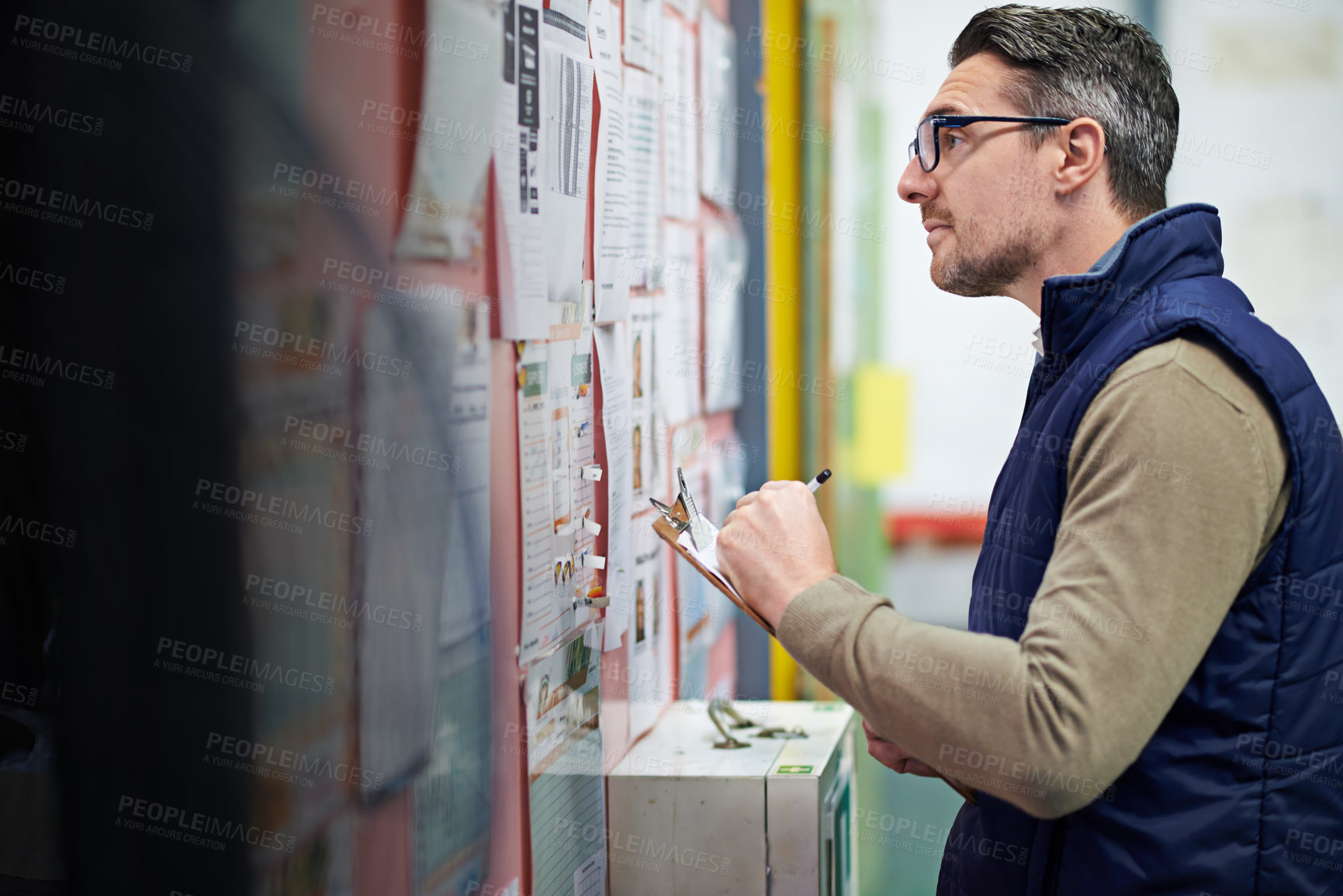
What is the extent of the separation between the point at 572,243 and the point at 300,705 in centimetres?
88

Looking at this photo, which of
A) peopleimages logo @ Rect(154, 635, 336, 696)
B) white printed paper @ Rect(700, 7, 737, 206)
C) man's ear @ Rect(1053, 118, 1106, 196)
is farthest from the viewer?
white printed paper @ Rect(700, 7, 737, 206)

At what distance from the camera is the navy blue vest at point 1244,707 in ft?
3.22

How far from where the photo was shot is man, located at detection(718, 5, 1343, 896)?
91 cm

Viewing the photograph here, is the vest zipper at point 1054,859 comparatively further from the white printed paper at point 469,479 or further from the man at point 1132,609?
the white printed paper at point 469,479

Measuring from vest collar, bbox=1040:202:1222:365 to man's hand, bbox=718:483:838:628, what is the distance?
1.02 feet

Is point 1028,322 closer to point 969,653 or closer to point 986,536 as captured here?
point 986,536

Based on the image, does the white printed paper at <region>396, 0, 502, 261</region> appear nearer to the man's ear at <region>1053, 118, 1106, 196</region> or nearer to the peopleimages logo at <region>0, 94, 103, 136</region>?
the peopleimages logo at <region>0, 94, 103, 136</region>

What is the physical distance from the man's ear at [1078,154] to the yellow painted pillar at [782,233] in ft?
6.47

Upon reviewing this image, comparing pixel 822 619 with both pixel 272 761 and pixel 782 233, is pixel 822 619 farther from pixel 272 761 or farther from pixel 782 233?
pixel 782 233

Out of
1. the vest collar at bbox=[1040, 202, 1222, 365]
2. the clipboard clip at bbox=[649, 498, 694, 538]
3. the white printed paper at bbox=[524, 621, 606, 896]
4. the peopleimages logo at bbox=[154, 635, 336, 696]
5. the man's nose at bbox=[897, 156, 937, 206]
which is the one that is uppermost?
the man's nose at bbox=[897, 156, 937, 206]

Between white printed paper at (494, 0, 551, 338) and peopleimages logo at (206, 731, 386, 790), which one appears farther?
white printed paper at (494, 0, 551, 338)

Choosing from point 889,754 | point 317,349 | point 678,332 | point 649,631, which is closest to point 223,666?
point 317,349

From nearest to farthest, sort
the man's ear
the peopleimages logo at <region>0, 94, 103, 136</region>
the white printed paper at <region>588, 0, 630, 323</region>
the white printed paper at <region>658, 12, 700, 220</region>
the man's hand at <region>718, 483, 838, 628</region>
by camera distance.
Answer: the peopleimages logo at <region>0, 94, 103, 136</region>
the man's hand at <region>718, 483, 838, 628</region>
the man's ear
the white printed paper at <region>588, 0, 630, 323</region>
the white printed paper at <region>658, 12, 700, 220</region>

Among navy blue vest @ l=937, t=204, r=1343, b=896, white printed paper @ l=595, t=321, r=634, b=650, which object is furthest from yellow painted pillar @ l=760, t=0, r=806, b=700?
navy blue vest @ l=937, t=204, r=1343, b=896
